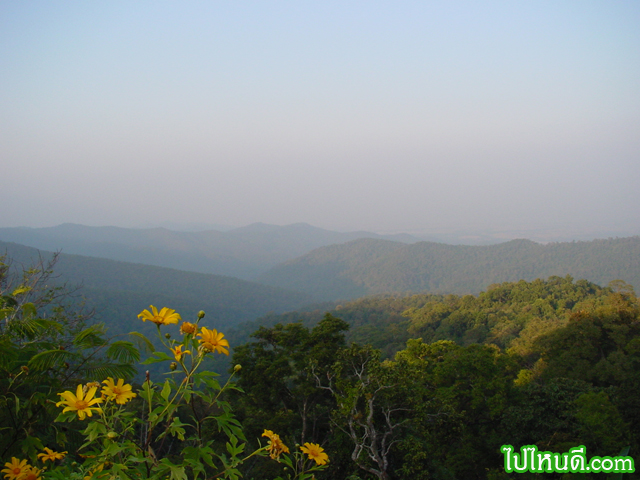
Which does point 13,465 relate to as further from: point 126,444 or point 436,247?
point 436,247

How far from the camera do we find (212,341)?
150 centimetres

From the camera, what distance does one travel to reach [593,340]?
17.6 metres

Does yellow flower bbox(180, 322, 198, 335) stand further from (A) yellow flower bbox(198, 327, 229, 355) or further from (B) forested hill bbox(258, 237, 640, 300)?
(B) forested hill bbox(258, 237, 640, 300)

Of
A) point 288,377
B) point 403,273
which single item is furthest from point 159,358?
point 403,273

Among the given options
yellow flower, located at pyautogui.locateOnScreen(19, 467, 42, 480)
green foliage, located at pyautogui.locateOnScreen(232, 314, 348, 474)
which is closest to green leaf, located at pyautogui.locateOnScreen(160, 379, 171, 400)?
yellow flower, located at pyautogui.locateOnScreen(19, 467, 42, 480)

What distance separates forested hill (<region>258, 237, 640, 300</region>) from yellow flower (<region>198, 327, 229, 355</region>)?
5520 inches

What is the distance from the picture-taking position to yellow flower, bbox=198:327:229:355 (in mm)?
1464

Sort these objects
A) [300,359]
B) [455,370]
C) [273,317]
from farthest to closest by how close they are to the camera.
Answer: [273,317] → [455,370] → [300,359]

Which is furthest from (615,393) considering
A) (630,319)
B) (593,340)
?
(630,319)

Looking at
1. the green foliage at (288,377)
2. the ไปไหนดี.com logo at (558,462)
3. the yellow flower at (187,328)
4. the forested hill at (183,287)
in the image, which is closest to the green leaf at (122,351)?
the yellow flower at (187,328)

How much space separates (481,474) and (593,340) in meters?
10.5

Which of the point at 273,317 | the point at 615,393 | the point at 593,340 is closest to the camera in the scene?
the point at 615,393

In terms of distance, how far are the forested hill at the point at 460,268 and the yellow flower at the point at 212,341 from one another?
5520 inches

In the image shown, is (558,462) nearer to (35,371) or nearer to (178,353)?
(178,353)
